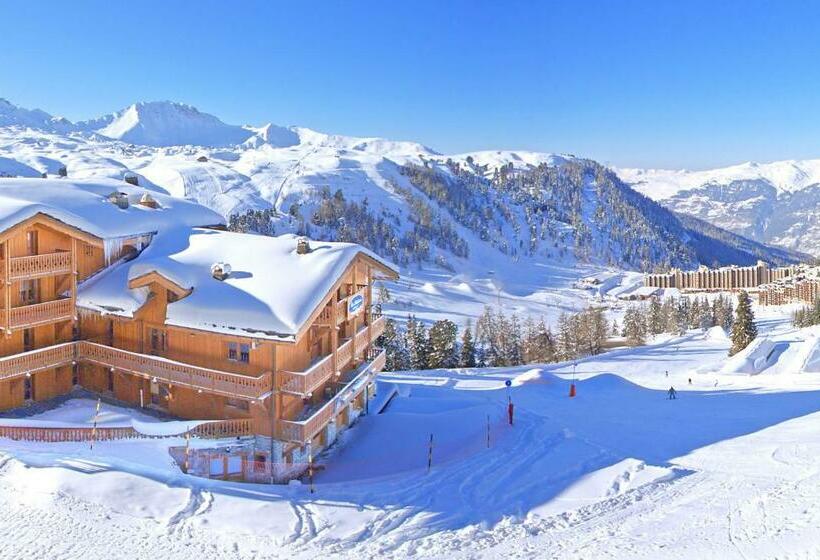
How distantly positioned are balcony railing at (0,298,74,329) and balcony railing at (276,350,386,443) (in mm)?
10423

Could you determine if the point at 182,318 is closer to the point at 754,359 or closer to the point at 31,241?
the point at 31,241

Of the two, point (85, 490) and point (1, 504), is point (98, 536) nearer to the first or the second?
point (85, 490)

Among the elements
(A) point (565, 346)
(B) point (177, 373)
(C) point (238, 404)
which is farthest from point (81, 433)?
(A) point (565, 346)

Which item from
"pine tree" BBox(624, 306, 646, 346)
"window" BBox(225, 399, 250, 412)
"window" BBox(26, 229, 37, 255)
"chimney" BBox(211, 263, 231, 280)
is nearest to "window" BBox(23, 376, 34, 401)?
"window" BBox(26, 229, 37, 255)

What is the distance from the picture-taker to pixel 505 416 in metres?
27.3

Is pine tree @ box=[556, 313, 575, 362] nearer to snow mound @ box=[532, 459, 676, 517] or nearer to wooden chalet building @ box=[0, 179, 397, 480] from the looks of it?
wooden chalet building @ box=[0, 179, 397, 480]

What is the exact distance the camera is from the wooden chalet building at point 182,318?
2266 cm

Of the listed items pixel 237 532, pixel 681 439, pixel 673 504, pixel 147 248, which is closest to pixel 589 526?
pixel 673 504

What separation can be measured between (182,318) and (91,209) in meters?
8.55

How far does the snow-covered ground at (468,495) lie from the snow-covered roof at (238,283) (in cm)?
455

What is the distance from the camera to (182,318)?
2312cm

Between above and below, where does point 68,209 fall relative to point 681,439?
above

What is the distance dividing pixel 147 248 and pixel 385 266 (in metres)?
10.7

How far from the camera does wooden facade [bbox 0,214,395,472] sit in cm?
2278
